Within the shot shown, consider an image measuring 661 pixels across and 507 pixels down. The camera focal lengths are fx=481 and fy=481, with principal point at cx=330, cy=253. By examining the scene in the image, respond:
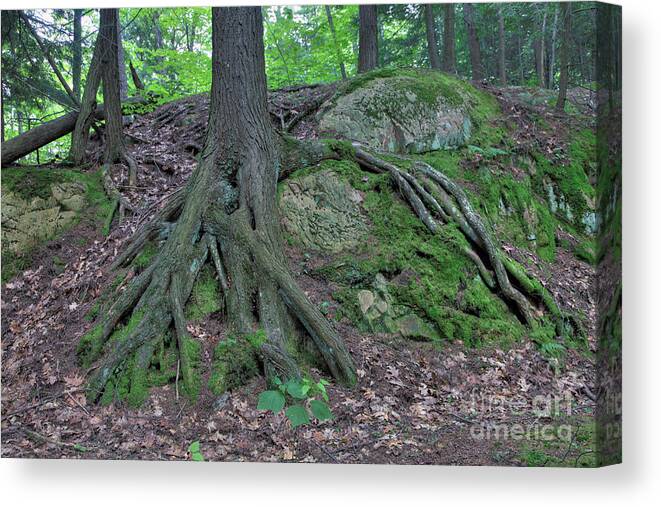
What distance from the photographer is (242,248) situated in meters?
4.69

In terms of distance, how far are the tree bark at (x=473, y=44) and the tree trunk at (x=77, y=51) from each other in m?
4.13

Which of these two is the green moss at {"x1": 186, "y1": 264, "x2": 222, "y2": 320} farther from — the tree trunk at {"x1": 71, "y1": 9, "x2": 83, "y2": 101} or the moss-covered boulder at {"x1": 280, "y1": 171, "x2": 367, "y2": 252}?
the tree trunk at {"x1": 71, "y1": 9, "x2": 83, "y2": 101}

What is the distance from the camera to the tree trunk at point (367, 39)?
6.34 meters

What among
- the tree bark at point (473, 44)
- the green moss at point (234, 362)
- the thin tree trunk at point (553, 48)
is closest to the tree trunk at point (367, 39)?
the tree bark at point (473, 44)

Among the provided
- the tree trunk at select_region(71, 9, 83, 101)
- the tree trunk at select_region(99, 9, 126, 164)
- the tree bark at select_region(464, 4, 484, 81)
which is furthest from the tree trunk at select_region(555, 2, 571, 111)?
the tree trunk at select_region(71, 9, 83, 101)

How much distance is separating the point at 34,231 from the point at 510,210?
535 cm

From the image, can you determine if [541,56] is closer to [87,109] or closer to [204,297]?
[204,297]

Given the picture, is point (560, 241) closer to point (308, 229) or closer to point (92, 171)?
point (308, 229)

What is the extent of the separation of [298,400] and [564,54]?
4369mm

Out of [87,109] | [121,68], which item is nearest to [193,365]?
[87,109]

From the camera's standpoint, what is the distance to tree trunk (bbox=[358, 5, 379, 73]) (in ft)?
20.8

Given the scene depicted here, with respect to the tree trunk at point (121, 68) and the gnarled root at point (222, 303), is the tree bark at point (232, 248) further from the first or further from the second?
the tree trunk at point (121, 68)

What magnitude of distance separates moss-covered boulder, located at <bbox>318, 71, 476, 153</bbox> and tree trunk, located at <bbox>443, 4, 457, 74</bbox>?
0.48 ft

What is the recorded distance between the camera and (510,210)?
5512 mm
